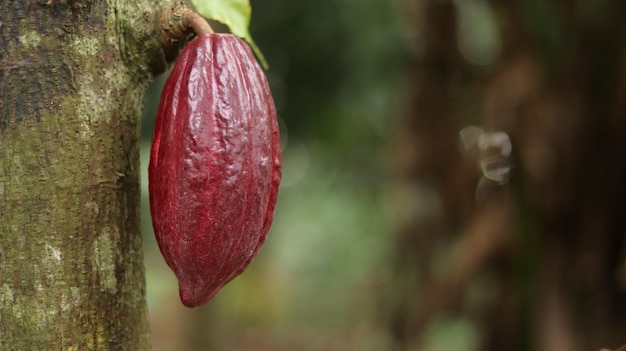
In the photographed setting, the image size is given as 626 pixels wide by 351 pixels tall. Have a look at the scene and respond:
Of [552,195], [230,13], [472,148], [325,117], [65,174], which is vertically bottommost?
[325,117]

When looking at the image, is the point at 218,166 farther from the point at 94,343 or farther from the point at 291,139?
the point at 291,139

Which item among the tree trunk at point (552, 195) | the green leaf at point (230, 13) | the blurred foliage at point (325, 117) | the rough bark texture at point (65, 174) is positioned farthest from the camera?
the blurred foliage at point (325, 117)

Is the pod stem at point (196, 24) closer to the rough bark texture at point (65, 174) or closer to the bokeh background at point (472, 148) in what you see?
the rough bark texture at point (65, 174)

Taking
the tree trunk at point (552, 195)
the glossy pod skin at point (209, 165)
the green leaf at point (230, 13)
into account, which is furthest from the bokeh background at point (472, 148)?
the glossy pod skin at point (209, 165)

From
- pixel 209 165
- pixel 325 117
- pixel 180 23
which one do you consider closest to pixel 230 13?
pixel 180 23

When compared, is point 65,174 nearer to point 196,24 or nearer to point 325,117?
point 196,24
